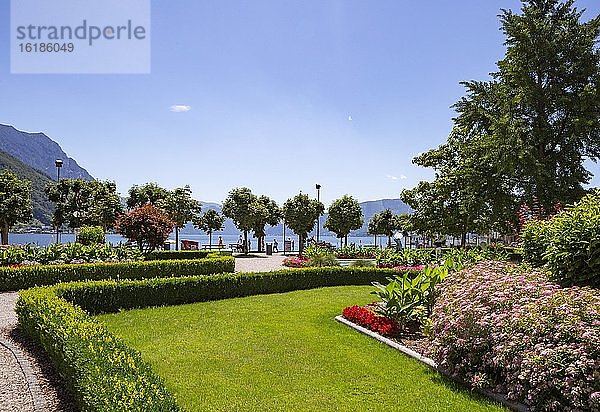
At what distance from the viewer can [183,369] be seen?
21.9 feet

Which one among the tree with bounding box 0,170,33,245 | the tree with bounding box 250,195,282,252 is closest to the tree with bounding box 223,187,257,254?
the tree with bounding box 250,195,282,252

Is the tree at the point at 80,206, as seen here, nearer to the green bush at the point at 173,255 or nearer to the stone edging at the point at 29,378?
the green bush at the point at 173,255

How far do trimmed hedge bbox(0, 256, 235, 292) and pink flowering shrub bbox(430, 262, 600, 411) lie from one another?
1094cm

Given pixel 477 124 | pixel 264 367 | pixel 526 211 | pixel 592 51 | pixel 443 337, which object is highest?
pixel 592 51

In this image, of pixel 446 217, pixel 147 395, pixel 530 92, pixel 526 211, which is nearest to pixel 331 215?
pixel 446 217

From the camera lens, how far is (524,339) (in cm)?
541

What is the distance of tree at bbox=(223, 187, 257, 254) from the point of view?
3409 cm

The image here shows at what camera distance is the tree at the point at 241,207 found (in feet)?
112

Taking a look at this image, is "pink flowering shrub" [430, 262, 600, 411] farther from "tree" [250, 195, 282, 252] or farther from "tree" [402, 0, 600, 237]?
"tree" [250, 195, 282, 252]

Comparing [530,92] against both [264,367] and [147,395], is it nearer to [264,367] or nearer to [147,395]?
[264,367]

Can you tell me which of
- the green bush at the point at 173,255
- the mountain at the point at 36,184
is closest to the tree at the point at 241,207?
the green bush at the point at 173,255

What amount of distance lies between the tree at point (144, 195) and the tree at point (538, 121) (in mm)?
24579

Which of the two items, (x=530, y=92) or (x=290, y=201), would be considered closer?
(x=530, y=92)

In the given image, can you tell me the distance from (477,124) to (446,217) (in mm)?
4717
